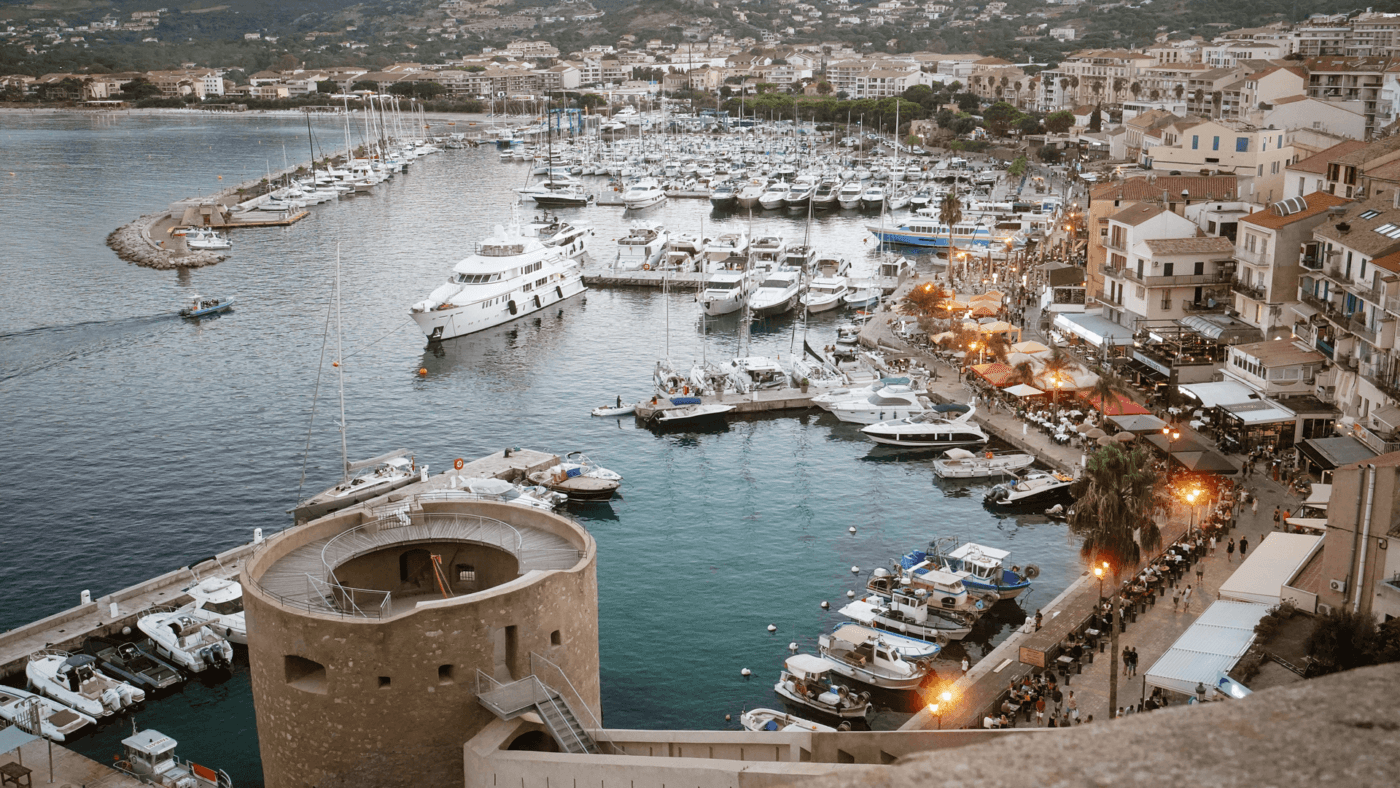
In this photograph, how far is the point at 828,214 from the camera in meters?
136

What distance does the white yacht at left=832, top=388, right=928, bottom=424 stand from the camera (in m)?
60.4

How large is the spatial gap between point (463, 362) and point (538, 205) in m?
68.2

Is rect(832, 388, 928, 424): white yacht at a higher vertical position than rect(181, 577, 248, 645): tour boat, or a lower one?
higher

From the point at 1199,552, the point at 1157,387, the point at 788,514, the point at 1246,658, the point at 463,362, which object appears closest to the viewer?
the point at 1246,658

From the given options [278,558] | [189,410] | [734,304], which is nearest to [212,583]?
[278,558]

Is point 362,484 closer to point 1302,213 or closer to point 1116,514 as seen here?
point 1116,514

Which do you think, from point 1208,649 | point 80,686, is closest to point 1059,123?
point 1208,649

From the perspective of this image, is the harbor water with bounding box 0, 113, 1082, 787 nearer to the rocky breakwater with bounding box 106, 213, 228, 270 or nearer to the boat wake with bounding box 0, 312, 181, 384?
the boat wake with bounding box 0, 312, 181, 384

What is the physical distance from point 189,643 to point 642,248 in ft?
247

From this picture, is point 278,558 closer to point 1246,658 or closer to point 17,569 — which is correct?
point 1246,658

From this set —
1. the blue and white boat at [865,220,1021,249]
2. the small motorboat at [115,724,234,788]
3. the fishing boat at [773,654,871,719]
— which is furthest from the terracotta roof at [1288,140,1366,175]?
the small motorboat at [115,724,234,788]

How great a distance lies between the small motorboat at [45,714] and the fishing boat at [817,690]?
1959 cm

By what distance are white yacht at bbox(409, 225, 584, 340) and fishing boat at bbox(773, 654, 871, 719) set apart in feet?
161

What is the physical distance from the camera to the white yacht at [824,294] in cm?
8456
